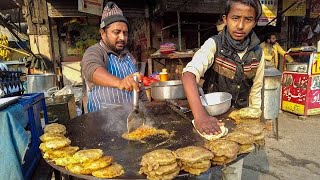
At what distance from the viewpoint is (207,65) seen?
2.29m

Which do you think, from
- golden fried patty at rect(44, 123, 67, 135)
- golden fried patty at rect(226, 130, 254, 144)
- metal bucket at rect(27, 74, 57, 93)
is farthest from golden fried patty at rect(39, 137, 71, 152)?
metal bucket at rect(27, 74, 57, 93)

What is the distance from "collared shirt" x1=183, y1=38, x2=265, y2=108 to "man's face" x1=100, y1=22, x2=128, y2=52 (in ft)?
3.18

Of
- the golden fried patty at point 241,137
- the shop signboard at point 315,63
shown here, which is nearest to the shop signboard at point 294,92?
the shop signboard at point 315,63

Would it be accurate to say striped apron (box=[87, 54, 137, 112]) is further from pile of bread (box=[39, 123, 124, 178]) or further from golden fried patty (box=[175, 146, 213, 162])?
golden fried patty (box=[175, 146, 213, 162])

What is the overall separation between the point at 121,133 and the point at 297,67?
630 centimetres

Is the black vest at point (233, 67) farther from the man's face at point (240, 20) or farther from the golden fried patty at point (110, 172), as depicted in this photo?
the golden fried patty at point (110, 172)

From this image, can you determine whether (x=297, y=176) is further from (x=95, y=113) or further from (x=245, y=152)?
(x=95, y=113)

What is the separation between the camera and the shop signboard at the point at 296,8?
29.1 feet

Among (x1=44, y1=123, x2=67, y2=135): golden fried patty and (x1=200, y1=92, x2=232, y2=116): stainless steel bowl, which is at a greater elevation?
(x1=200, y1=92, x2=232, y2=116): stainless steel bowl

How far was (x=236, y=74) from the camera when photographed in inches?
98.7

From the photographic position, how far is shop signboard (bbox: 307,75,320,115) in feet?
20.4

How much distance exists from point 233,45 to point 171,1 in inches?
183

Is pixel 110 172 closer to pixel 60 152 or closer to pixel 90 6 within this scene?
pixel 60 152

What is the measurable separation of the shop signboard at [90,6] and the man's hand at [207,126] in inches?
209
